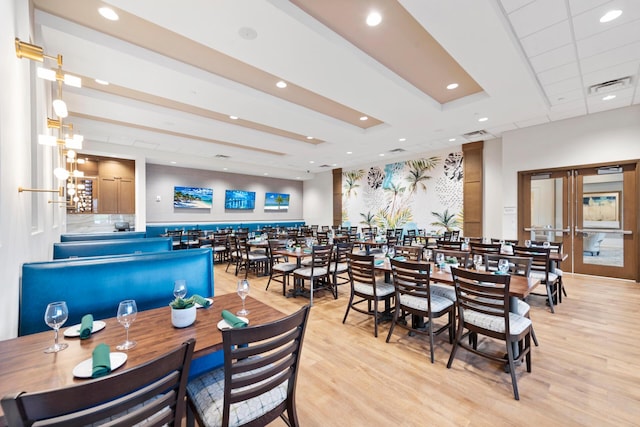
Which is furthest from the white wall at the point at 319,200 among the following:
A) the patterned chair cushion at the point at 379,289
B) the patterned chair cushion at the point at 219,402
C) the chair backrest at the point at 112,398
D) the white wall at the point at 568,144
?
the chair backrest at the point at 112,398

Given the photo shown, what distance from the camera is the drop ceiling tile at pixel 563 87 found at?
4.38 metres

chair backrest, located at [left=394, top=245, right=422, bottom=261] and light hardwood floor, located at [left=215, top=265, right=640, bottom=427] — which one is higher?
chair backrest, located at [left=394, top=245, right=422, bottom=261]

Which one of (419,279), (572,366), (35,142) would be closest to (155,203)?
(35,142)

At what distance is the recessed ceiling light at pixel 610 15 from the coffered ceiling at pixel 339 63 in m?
0.05

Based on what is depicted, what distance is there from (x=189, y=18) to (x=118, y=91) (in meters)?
2.95

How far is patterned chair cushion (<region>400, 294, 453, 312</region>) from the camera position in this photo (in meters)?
2.76

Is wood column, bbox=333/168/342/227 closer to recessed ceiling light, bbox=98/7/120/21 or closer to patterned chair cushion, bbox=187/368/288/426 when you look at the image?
recessed ceiling light, bbox=98/7/120/21

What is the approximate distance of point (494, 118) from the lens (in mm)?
5844

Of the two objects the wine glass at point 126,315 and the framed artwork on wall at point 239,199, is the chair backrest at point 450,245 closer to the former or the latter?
the wine glass at point 126,315

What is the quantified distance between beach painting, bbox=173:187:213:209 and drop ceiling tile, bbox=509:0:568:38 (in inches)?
403

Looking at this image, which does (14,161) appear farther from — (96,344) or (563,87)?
(563,87)

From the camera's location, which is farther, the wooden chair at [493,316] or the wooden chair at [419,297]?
the wooden chair at [419,297]

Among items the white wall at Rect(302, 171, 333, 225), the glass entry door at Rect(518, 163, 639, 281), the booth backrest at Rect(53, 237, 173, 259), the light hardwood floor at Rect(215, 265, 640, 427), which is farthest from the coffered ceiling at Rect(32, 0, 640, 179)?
the white wall at Rect(302, 171, 333, 225)

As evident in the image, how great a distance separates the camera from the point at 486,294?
2.24 metres
